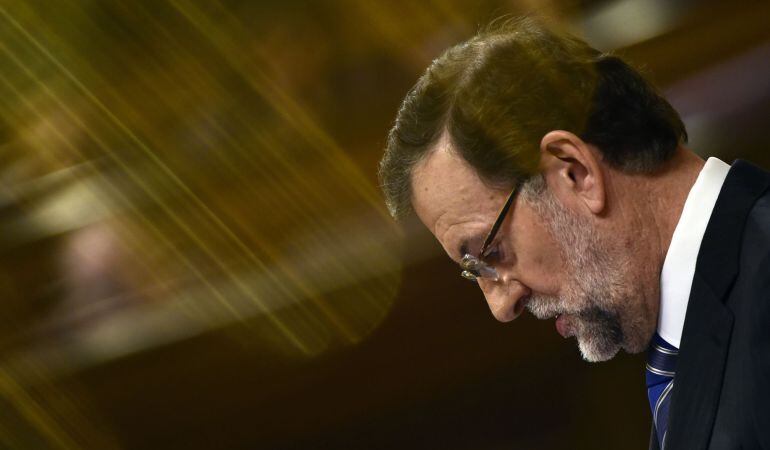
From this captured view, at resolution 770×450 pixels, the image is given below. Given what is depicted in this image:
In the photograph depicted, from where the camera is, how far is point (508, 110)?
1.42 metres

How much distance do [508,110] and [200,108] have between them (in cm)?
157

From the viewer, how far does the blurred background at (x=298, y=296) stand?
2.47 metres

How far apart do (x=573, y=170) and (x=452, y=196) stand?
191 millimetres

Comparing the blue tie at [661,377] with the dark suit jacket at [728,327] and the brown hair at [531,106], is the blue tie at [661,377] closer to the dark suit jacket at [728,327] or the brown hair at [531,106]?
the dark suit jacket at [728,327]

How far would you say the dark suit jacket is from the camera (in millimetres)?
1165

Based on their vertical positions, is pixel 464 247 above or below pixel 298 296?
below

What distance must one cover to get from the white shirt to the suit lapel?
0.06ft

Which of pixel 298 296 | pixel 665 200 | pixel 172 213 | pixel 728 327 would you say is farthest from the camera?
pixel 172 213

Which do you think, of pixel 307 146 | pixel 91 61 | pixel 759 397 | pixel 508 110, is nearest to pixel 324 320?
pixel 307 146

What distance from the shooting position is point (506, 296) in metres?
1.51

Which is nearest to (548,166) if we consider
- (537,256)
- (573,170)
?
(573,170)

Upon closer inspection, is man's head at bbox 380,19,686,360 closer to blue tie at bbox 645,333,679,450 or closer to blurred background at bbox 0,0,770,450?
blue tie at bbox 645,333,679,450

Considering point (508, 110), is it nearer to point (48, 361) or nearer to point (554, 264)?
point (554, 264)

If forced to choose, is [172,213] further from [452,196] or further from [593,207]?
[593,207]
